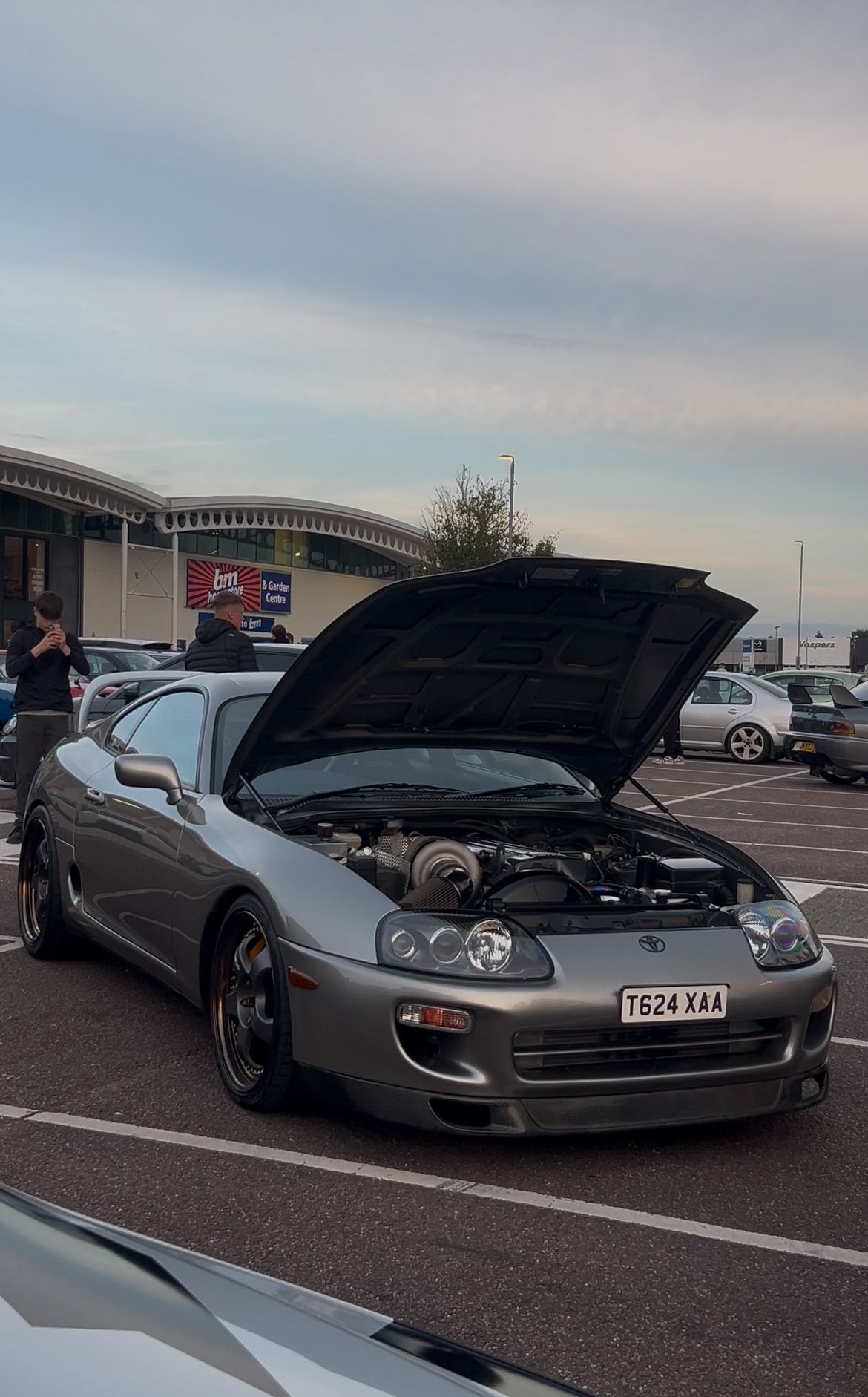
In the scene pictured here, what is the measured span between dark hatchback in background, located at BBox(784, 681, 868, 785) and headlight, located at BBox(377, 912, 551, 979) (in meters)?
12.9

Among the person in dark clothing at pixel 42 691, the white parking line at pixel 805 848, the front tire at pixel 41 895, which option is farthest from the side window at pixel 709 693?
the front tire at pixel 41 895

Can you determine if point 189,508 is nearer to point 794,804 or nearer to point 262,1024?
point 794,804

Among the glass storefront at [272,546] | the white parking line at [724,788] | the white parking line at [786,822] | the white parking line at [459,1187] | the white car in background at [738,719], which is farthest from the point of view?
the glass storefront at [272,546]

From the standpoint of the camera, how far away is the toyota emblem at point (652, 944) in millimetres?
3998

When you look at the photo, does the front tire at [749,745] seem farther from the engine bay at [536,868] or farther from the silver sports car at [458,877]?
the engine bay at [536,868]

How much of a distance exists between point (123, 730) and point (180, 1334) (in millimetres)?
4662

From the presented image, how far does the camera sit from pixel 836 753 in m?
16.5

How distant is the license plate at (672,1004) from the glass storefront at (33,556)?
3767 centimetres

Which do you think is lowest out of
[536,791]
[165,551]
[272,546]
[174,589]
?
[536,791]

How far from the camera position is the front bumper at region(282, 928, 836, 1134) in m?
3.82

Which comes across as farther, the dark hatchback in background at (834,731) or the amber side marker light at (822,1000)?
the dark hatchback in background at (834,731)

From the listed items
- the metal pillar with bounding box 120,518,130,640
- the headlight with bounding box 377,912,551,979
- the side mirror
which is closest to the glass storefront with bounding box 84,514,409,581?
the metal pillar with bounding box 120,518,130,640

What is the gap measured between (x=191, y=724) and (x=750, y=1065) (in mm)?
2486

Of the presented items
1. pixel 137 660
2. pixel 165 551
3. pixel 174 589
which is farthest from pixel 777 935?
pixel 165 551
